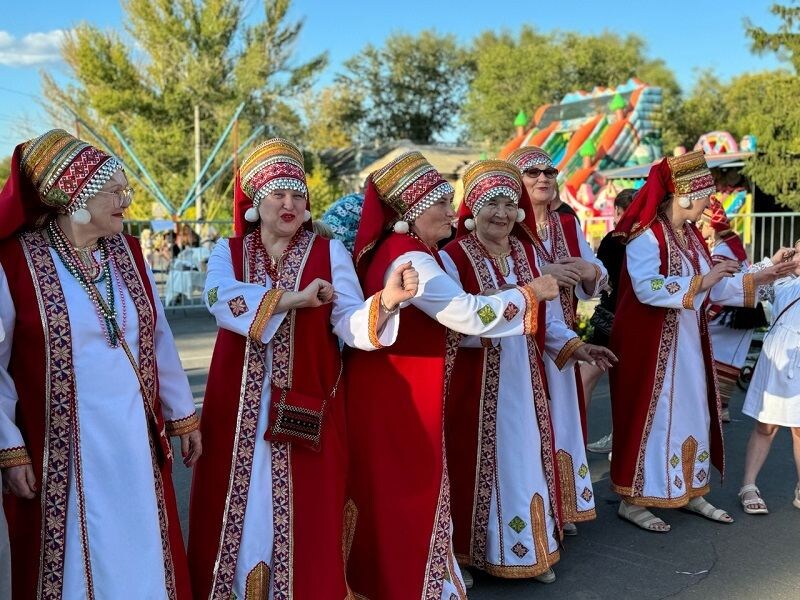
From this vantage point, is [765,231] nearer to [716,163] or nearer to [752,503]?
[716,163]

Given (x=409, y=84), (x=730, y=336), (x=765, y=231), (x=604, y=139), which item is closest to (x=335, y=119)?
(x=409, y=84)

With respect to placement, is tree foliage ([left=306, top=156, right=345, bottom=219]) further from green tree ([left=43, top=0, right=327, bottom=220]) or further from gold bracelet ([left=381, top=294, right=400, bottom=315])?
gold bracelet ([left=381, top=294, right=400, bottom=315])

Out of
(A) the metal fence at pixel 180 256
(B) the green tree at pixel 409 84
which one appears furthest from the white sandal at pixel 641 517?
(B) the green tree at pixel 409 84

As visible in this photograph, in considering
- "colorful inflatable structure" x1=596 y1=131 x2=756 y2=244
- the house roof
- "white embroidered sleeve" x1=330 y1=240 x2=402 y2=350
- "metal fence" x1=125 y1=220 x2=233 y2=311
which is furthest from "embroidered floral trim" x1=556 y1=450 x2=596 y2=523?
the house roof

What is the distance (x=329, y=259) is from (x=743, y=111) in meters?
36.5

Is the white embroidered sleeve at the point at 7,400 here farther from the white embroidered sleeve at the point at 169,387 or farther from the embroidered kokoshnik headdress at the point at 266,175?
the embroidered kokoshnik headdress at the point at 266,175

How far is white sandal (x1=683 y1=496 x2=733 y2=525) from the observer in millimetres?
4434

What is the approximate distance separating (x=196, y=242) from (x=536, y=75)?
91.0ft

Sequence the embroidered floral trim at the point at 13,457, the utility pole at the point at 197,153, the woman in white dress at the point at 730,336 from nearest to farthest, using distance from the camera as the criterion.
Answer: the embroidered floral trim at the point at 13,457 < the woman in white dress at the point at 730,336 < the utility pole at the point at 197,153

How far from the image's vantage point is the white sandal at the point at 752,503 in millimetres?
4570

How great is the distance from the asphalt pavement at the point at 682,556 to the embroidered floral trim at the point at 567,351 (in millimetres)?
1021

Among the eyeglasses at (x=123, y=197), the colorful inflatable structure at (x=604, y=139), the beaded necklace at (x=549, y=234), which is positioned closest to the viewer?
the eyeglasses at (x=123, y=197)

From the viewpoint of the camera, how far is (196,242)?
55.4ft

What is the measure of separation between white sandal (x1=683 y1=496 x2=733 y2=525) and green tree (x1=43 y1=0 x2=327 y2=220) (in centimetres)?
2997
